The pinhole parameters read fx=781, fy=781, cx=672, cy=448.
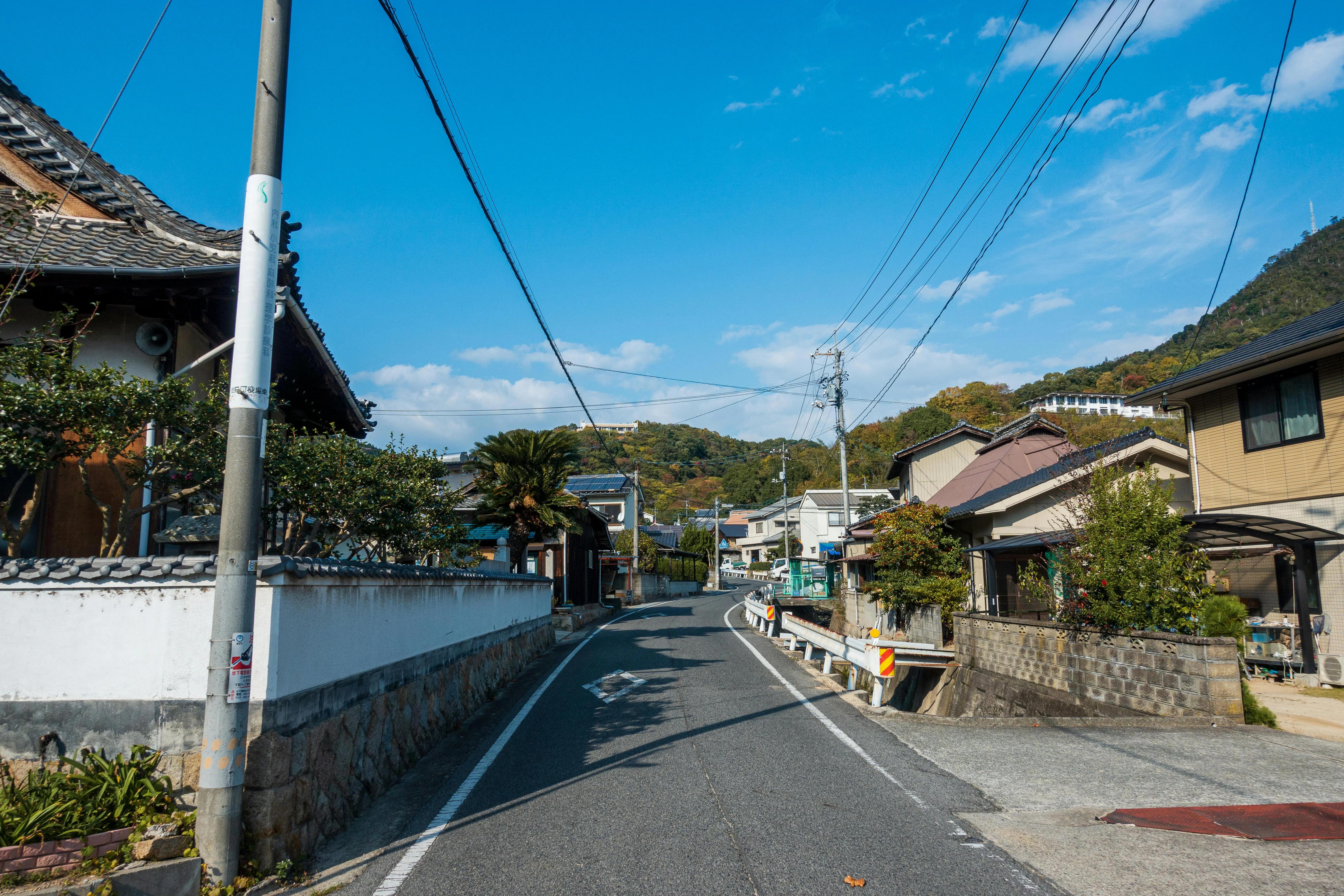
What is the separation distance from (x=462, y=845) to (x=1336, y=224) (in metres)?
92.3

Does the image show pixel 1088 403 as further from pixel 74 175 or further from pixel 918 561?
pixel 74 175

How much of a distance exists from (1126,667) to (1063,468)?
754cm

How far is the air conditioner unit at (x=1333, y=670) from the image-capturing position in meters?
11.6

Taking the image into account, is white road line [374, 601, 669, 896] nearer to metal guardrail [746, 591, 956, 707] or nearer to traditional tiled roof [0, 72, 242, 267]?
metal guardrail [746, 591, 956, 707]

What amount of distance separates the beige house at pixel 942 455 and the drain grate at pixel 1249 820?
27929 mm

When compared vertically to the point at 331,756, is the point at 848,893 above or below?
below

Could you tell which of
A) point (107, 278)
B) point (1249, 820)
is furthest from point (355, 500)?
point (1249, 820)

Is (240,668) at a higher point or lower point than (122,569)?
lower

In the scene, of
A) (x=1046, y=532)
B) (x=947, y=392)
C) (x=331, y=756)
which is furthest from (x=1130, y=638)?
(x=947, y=392)

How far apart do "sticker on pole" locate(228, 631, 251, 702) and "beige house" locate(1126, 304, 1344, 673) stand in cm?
1346

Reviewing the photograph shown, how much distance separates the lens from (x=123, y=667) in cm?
513

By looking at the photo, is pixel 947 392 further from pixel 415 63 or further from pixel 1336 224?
pixel 415 63

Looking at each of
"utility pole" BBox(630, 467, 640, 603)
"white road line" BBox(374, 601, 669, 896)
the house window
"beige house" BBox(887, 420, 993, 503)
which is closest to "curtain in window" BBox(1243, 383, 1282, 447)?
the house window

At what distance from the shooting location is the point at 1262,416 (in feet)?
47.2
